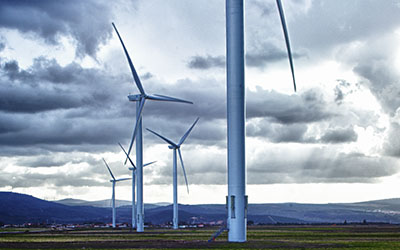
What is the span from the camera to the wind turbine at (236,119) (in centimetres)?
8225

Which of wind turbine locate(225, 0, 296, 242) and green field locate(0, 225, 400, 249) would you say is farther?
wind turbine locate(225, 0, 296, 242)

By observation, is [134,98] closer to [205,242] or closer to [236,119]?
[205,242]

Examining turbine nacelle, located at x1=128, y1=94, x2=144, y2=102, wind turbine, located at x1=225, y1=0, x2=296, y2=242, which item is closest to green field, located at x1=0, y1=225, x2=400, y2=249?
wind turbine, located at x1=225, y1=0, x2=296, y2=242

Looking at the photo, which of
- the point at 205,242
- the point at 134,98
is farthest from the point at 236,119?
the point at 134,98

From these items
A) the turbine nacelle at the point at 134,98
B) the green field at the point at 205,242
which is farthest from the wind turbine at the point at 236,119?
the turbine nacelle at the point at 134,98

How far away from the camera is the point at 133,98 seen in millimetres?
173250

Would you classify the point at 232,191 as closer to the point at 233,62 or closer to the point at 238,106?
the point at 238,106

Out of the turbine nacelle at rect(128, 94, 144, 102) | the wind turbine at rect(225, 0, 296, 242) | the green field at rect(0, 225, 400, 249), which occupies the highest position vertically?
the turbine nacelle at rect(128, 94, 144, 102)

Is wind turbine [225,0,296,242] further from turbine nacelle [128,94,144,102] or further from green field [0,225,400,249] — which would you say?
turbine nacelle [128,94,144,102]

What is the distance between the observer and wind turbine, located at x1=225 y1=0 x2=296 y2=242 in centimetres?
8225

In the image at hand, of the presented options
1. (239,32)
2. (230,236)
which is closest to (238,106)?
(239,32)

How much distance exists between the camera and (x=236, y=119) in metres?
82.9

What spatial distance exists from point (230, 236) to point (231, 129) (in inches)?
603

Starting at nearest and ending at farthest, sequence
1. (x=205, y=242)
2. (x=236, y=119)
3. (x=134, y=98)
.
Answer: (x=236, y=119)
(x=205, y=242)
(x=134, y=98)
